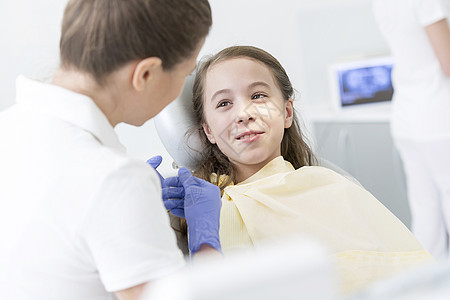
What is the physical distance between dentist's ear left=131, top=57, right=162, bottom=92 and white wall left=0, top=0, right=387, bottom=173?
0.72 m

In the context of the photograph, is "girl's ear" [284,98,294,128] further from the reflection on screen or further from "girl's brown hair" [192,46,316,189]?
the reflection on screen

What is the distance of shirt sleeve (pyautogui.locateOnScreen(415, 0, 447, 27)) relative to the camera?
1829 millimetres

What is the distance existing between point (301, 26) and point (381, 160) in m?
0.95

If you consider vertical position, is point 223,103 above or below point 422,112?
above

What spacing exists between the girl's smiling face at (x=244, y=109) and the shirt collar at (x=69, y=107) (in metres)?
0.57

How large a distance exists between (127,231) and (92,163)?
0.10m

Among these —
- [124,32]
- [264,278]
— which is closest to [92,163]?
[124,32]

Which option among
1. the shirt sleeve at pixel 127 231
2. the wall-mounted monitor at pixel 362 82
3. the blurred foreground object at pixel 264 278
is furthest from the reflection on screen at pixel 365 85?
the blurred foreground object at pixel 264 278

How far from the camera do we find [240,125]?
1.31m

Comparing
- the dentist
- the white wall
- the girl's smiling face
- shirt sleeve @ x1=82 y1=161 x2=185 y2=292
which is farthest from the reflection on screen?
shirt sleeve @ x1=82 y1=161 x2=185 y2=292

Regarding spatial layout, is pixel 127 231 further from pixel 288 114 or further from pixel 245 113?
pixel 288 114

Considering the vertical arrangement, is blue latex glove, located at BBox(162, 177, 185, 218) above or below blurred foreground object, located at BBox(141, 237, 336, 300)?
below

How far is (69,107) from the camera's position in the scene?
0.75 meters

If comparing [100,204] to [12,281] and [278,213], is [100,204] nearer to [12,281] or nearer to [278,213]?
[12,281]
